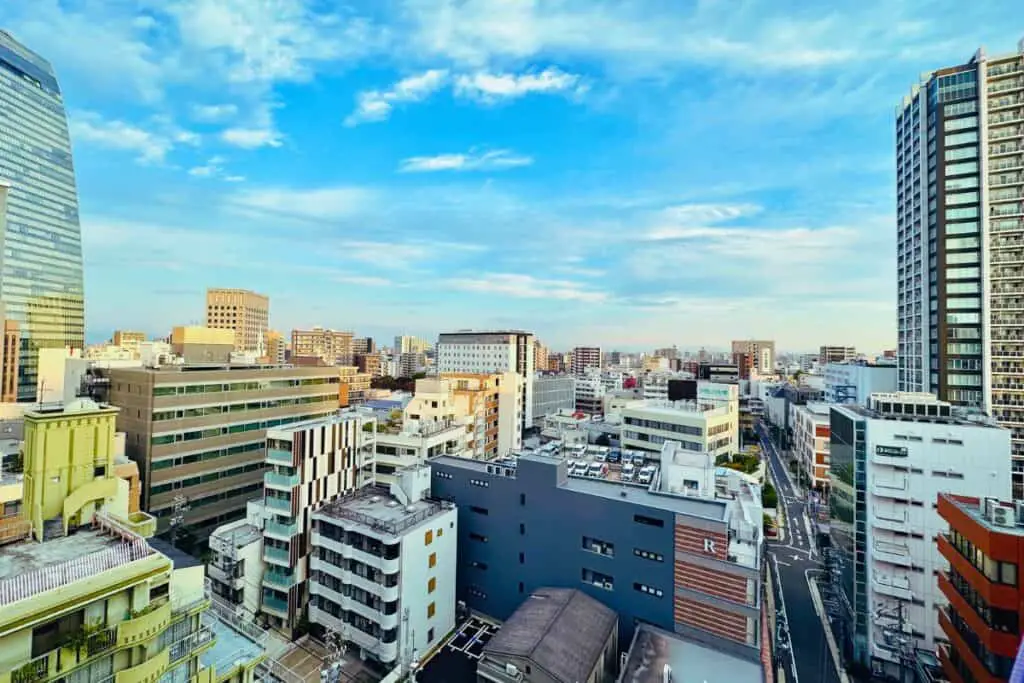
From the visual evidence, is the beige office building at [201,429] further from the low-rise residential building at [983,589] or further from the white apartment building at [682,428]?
the low-rise residential building at [983,589]

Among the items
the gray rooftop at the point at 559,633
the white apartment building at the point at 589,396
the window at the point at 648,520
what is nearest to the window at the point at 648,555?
the window at the point at 648,520

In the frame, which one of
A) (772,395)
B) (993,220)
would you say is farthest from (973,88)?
(772,395)

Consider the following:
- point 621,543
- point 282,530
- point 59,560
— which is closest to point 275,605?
point 282,530

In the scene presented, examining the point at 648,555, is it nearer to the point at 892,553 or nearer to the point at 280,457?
the point at 892,553

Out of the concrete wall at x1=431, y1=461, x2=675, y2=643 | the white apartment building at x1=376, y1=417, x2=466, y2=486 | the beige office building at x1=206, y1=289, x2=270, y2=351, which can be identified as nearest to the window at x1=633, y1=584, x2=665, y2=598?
the concrete wall at x1=431, y1=461, x2=675, y2=643

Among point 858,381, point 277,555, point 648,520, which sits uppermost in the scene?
point 858,381

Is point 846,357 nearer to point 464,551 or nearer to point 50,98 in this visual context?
point 464,551

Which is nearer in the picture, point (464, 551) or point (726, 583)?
point (726, 583)
